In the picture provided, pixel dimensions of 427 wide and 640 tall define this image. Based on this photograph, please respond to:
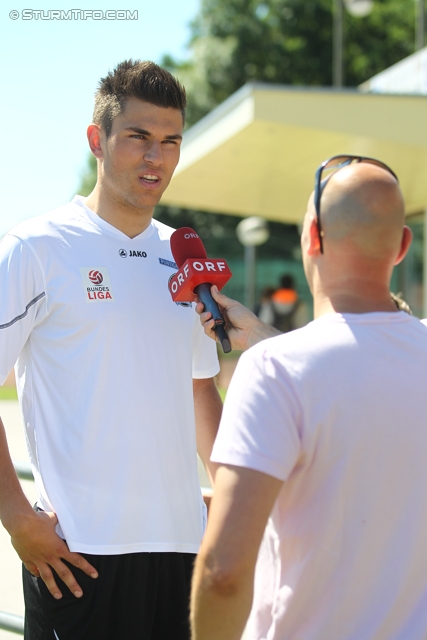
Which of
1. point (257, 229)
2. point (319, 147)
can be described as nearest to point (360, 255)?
point (319, 147)

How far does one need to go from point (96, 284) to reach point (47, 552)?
2.83ft

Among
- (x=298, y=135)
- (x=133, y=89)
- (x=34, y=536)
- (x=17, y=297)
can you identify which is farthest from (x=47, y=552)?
(x=298, y=135)

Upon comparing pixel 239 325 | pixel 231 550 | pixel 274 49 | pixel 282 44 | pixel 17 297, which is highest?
pixel 282 44

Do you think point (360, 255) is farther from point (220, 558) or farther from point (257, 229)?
point (257, 229)

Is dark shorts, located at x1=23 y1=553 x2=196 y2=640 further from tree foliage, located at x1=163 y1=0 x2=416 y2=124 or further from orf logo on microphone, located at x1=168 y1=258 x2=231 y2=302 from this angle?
tree foliage, located at x1=163 y1=0 x2=416 y2=124

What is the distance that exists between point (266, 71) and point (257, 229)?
15.1 metres

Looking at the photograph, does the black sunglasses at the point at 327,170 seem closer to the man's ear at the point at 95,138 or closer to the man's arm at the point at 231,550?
the man's arm at the point at 231,550

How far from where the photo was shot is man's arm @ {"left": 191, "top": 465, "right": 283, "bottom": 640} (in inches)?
63.6

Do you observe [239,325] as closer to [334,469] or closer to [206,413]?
[206,413]

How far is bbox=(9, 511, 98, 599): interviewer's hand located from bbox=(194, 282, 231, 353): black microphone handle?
0.77 metres

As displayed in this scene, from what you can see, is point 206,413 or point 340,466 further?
point 206,413

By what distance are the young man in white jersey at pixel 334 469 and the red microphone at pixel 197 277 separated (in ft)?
2.47

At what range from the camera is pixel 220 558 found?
162 cm

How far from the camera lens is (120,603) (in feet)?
8.29
